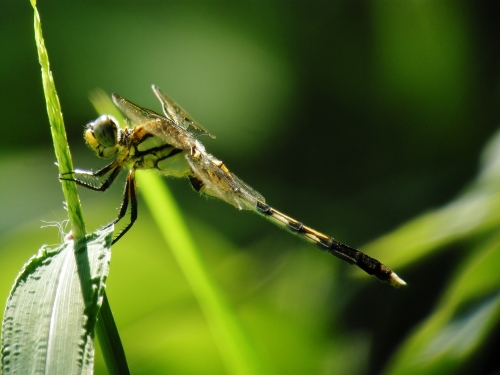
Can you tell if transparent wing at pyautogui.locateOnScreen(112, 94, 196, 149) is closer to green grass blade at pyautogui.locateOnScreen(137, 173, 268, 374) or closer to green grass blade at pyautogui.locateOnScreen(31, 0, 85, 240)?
green grass blade at pyautogui.locateOnScreen(137, 173, 268, 374)

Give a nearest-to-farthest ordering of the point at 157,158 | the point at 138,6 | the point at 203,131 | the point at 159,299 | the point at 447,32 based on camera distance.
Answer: the point at 157,158
the point at 203,131
the point at 159,299
the point at 447,32
the point at 138,6

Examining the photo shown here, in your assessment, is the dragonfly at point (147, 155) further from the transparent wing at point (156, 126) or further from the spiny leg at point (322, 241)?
the spiny leg at point (322, 241)

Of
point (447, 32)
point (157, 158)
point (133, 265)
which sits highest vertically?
point (447, 32)

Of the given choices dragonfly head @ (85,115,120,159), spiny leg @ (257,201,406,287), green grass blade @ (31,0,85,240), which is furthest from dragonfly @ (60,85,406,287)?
green grass blade @ (31,0,85,240)

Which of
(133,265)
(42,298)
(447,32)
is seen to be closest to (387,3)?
(447,32)

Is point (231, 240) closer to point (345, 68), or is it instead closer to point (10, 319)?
point (345, 68)

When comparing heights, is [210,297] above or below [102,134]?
below

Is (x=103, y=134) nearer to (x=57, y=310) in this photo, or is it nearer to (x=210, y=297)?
(x=210, y=297)

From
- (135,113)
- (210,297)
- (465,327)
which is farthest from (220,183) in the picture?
(465,327)
